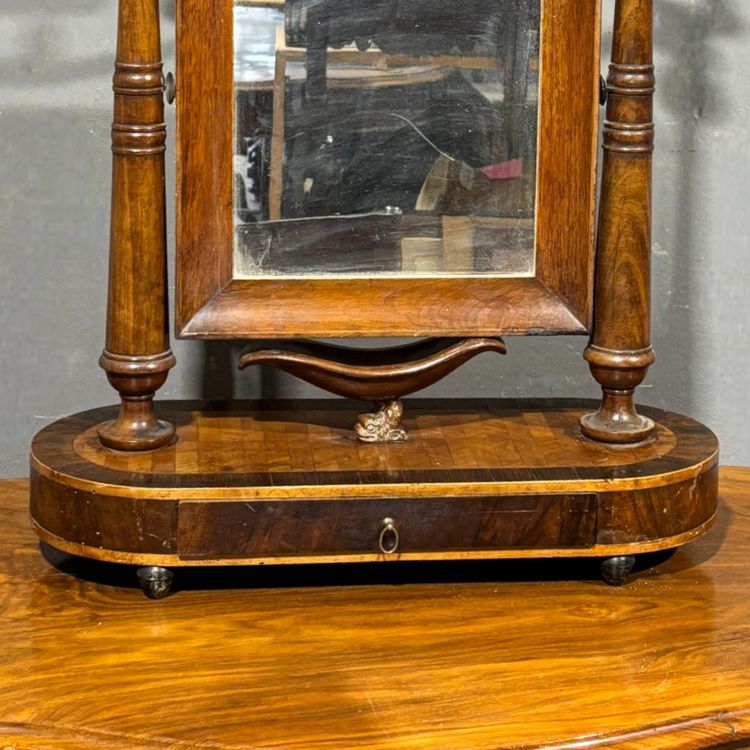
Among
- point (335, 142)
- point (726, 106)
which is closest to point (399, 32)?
point (335, 142)

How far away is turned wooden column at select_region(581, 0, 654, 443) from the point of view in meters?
1.35

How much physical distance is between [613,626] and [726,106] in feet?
2.02

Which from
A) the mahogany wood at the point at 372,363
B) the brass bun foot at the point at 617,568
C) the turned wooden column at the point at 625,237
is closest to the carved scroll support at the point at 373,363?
the mahogany wood at the point at 372,363

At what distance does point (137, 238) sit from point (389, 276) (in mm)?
221

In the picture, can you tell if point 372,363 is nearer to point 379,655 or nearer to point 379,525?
point 379,525

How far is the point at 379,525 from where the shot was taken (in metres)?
1.34

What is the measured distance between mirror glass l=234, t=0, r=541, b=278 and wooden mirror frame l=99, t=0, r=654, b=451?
0.02 meters

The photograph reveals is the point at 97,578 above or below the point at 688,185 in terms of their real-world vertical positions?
below

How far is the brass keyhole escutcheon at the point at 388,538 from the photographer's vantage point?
1.34 m

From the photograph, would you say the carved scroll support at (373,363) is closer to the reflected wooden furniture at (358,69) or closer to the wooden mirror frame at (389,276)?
Result: the wooden mirror frame at (389,276)

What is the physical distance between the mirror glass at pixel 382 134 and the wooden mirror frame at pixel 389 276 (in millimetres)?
12

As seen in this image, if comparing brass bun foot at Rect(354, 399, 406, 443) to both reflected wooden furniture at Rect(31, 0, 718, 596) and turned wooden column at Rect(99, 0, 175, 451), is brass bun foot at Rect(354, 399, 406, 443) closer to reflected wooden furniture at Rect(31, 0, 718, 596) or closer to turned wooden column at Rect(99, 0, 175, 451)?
reflected wooden furniture at Rect(31, 0, 718, 596)

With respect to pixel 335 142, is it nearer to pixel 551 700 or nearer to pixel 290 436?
pixel 290 436

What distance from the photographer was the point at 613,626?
1354 millimetres
